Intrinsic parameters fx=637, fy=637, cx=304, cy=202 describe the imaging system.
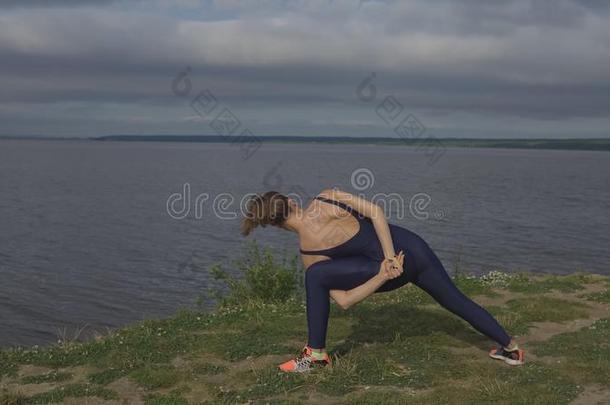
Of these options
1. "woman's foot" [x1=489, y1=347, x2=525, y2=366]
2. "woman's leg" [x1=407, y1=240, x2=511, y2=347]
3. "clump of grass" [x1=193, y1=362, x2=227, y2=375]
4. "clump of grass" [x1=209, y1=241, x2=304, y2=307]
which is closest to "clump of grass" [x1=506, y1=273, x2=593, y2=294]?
"clump of grass" [x1=209, y1=241, x2=304, y2=307]

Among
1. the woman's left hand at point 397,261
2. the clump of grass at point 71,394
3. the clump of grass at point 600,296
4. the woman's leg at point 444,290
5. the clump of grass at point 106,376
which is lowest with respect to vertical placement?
the clump of grass at point 71,394

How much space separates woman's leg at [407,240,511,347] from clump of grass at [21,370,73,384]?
483cm

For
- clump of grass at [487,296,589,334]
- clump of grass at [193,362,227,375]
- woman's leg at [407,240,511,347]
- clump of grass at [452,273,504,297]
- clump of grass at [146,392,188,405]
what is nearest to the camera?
clump of grass at [146,392,188,405]

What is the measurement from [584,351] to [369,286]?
139 inches

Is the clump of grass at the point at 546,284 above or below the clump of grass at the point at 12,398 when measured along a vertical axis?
above

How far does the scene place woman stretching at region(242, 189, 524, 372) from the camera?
7.63 m

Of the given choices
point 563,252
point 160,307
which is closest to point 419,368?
point 160,307

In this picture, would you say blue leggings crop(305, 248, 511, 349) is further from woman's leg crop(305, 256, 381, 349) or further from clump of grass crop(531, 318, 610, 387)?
clump of grass crop(531, 318, 610, 387)

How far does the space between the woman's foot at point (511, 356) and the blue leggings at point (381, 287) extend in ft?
0.61

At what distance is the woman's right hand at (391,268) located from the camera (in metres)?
7.39

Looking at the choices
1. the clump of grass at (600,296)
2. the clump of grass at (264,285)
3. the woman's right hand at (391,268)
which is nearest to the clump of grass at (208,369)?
the woman's right hand at (391,268)

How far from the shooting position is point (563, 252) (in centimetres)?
Result: 3200

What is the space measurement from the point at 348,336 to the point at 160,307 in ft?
39.9

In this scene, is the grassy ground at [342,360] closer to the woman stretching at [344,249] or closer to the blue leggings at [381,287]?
the blue leggings at [381,287]
